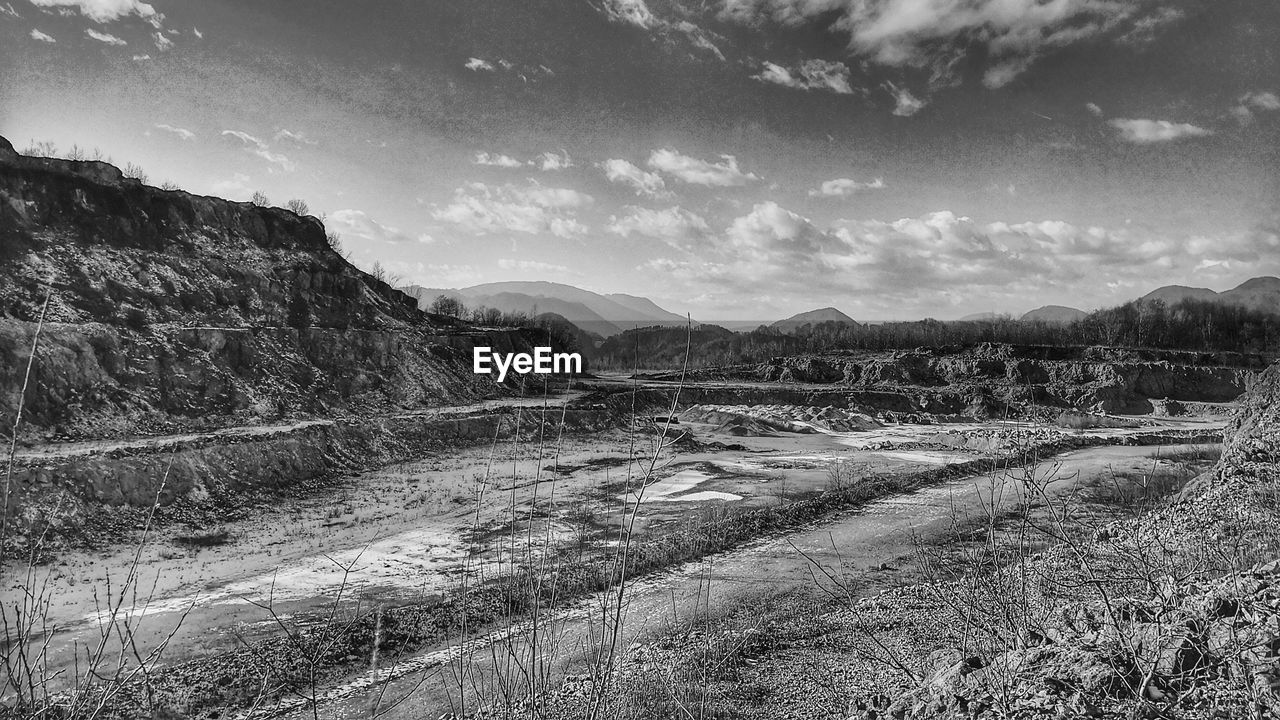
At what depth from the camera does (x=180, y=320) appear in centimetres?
3127

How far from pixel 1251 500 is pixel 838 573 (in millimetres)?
7713

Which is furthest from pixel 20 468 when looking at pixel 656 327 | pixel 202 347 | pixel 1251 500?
pixel 656 327

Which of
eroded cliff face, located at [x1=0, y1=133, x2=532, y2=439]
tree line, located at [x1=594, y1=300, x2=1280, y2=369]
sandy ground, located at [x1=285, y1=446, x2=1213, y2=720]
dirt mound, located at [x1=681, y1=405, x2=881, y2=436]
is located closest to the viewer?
sandy ground, located at [x1=285, y1=446, x2=1213, y2=720]

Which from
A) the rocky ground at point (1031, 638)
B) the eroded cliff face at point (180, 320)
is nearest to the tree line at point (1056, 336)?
the eroded cliff face at point (180, 320)

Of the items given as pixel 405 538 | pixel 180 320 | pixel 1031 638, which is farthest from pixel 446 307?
pixel 1031 638

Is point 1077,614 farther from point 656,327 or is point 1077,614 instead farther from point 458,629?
point 656,327

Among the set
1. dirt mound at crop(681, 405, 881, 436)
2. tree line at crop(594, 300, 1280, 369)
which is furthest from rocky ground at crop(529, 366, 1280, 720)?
tree line at crop(594, 300, 1280, 369)

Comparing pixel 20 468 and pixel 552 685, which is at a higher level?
pixel 20 468

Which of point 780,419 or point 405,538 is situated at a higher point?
point 780,419

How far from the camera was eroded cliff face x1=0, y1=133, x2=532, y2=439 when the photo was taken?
24938mm

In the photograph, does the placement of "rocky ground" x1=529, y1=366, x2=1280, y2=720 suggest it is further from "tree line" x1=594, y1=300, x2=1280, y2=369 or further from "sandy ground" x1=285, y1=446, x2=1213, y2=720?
"tree line" x1=594, y1=300, x2=1280, y2=369

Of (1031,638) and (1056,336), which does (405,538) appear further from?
(1056,336)

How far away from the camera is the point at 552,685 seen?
330 inches

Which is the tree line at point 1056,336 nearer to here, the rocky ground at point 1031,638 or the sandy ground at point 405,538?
the sandy ground at point 405,538
